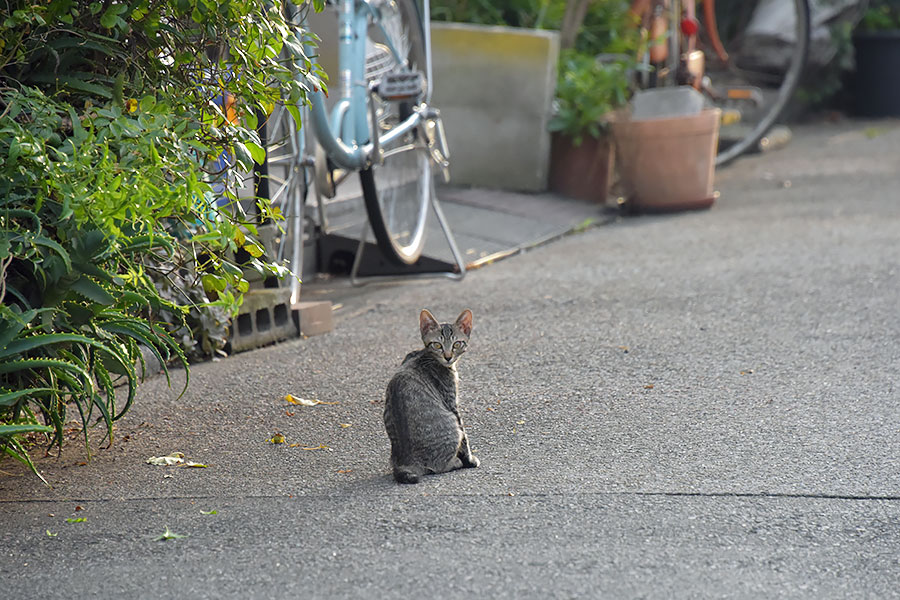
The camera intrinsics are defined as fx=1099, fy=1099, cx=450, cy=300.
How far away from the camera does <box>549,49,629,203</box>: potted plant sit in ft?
27.0

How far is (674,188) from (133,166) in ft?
18.4

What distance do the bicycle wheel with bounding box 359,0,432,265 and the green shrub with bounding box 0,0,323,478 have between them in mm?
2287

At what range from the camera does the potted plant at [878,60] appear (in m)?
13.1

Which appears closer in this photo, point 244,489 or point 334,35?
point 244,489

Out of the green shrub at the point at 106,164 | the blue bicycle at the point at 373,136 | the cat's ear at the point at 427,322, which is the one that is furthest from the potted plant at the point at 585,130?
the cat's ear at the point at 427,322

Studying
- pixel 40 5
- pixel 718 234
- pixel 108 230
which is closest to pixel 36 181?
pixel 108 230

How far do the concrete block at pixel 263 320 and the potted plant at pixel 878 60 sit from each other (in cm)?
1035

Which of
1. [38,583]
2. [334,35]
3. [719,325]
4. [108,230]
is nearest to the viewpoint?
[38,583]

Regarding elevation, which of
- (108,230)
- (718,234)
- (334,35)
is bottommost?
(718,234)

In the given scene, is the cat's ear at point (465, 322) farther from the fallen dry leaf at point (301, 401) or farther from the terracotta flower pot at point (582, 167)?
the terracotta flower pot at point (582, 167)

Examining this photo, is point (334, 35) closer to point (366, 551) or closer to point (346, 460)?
point (346, 460)

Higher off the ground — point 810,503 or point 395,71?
point 395,71

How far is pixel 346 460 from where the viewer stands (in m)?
3.54

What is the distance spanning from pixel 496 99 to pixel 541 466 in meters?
5.44
